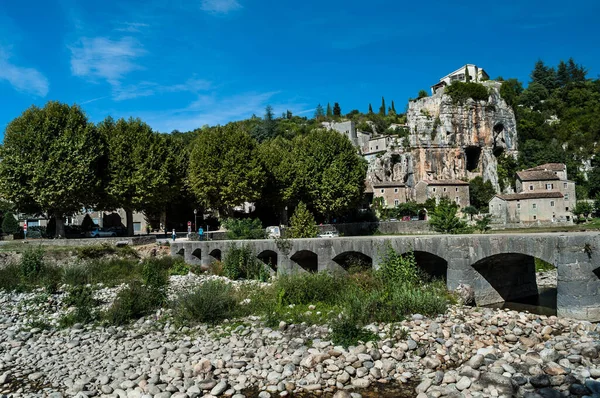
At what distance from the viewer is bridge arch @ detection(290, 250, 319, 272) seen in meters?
23.8

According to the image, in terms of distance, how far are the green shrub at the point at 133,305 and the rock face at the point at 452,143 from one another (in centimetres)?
6269

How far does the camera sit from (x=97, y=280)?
980 inches

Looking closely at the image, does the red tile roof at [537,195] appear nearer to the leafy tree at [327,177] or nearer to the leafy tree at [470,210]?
the leafy tree at [470,210]

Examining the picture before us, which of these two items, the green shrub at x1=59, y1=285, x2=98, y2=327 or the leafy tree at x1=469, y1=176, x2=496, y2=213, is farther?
the leafy tree at x1=469, y1=176, x2=496, y2=213

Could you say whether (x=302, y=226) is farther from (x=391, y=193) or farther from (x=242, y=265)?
(x=391, y=193)

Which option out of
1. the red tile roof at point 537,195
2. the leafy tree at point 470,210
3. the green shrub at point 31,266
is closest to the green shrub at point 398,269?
the green shrub at point 31,266

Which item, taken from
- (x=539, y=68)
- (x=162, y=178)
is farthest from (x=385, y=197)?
(x=539, y=68)

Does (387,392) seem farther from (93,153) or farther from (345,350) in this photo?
(93,153)

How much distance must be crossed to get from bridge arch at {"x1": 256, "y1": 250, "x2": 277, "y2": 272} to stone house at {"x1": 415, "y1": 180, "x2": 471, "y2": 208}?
1945 inches

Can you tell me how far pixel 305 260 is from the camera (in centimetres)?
2506

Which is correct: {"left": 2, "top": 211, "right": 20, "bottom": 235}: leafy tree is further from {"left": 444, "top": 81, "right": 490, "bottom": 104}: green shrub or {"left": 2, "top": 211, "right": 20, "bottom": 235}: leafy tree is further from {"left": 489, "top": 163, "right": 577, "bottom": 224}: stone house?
{"left": 444, "top": 81, "right": 490, "bottom": 104}: green shrub

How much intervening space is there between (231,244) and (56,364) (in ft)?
49.9

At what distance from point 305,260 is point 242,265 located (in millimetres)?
3920

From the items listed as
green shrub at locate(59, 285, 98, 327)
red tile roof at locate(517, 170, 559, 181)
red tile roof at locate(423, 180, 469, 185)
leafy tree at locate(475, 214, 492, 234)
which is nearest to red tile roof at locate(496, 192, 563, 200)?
red tile roof at locate(517, 170, 559, 181)
